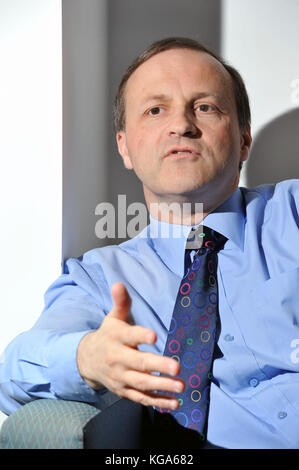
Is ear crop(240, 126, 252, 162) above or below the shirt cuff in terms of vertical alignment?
above

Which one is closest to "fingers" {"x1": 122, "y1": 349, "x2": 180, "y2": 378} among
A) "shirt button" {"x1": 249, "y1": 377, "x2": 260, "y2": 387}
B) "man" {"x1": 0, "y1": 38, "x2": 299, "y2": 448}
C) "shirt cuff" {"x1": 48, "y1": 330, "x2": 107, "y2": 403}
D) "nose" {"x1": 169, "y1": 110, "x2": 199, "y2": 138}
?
"man" {"x1": 0, "y1": 38, "x2": 299, "y2": 448}

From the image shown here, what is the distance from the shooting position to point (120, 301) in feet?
2.56

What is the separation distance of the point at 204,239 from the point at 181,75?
0.45m

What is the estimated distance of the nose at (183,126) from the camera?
4.12 feet

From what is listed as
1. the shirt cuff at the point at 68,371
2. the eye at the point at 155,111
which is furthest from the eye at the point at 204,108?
the shirt cuff at the point at 68,371

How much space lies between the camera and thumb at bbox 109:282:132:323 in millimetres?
771

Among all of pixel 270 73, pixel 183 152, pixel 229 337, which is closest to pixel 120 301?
pixel 229 337

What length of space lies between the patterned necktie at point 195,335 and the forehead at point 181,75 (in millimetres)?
465

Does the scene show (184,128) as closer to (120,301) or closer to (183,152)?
(183,152)

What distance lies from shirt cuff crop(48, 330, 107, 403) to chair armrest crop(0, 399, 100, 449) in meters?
0.04

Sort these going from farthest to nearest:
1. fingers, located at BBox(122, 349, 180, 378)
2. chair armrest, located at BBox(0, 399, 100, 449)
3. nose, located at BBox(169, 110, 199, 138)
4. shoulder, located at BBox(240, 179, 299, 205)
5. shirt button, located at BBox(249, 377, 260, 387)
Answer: shoulder, located at BBox(240, 179, 299, 205) < nose, located at BBox(169, 110, 199, 138) < shirt button, located at BBox(249, 377, 260, 387) < chair armrest, located at BBox(0, 399, 100, 449) < fingers, located at BBox(122, 349, 180, 378)

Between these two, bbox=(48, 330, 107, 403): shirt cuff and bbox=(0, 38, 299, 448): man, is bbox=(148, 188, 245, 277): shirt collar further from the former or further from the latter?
bbox=(48, 330, 107, 403): shirt cuff

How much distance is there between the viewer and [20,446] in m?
0.91
